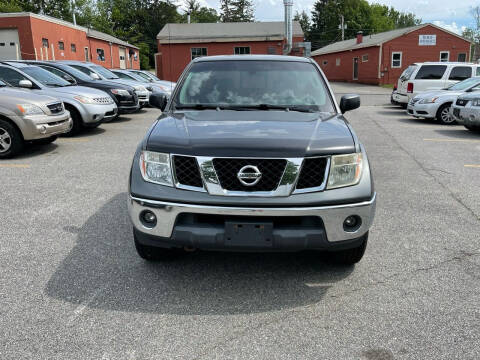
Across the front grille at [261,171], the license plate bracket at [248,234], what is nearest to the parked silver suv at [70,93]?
the front grille at [261,171]

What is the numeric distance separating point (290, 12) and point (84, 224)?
30095 millimetres

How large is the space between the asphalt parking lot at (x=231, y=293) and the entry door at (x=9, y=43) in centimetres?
2924

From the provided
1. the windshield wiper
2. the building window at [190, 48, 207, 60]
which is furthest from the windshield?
the building window at [190, 48, 207, 60]

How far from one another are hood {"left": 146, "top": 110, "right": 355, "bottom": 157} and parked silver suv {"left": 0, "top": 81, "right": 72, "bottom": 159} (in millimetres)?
5175

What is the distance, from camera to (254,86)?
4.48 metres

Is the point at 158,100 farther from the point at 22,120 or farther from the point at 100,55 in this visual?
the point at 100,55

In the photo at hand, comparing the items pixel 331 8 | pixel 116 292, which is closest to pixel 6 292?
pixel 116 292

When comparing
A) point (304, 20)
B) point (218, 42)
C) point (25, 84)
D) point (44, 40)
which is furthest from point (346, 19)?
point (25, 84)

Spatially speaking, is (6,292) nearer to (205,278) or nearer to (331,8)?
(205,278)

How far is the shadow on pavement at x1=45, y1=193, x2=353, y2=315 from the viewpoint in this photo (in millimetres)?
3186

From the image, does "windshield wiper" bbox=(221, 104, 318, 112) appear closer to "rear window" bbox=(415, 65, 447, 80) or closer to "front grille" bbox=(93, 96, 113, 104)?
"front grille" bbox=(93, 96, 113, 104)

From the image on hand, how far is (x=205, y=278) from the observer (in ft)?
11.7

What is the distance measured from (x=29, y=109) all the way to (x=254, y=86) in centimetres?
535

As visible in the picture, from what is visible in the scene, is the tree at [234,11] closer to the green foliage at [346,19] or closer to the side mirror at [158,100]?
the green foliage at [346,19]
